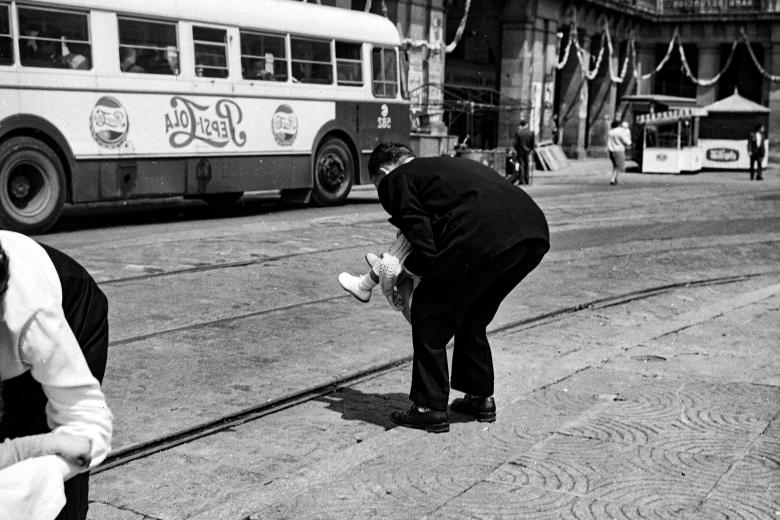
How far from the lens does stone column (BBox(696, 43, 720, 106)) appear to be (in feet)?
164

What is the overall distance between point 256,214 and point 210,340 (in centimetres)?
1010

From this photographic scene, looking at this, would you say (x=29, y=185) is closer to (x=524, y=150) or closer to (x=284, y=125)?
(x=284, y=125)

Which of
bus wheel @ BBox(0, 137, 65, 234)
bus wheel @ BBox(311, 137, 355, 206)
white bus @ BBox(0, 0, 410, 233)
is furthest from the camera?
bus wheel @ BBox(311, 137, 355, 206)

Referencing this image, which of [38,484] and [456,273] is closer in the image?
[38,484]

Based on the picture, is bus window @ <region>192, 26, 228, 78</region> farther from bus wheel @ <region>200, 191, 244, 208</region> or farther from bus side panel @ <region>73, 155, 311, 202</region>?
bus wheel @ <region>200, 191, 244, 208</region>

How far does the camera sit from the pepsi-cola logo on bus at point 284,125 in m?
18.1

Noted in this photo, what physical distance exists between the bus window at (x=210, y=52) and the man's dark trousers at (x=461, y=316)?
461 inches

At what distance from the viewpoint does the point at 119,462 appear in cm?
508

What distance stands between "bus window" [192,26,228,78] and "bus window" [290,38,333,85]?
1650mm

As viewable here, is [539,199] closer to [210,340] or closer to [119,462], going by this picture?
[210,340]

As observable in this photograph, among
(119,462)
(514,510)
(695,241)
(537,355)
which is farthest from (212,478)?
(695,241)

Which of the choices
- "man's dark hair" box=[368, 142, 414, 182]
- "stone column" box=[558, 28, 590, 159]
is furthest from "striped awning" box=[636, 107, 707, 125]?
"man's dark hair" box=[368, 142, 414, 182]

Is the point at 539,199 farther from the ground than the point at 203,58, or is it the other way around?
the point at 203,58

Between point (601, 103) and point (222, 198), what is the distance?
31.5 meters
